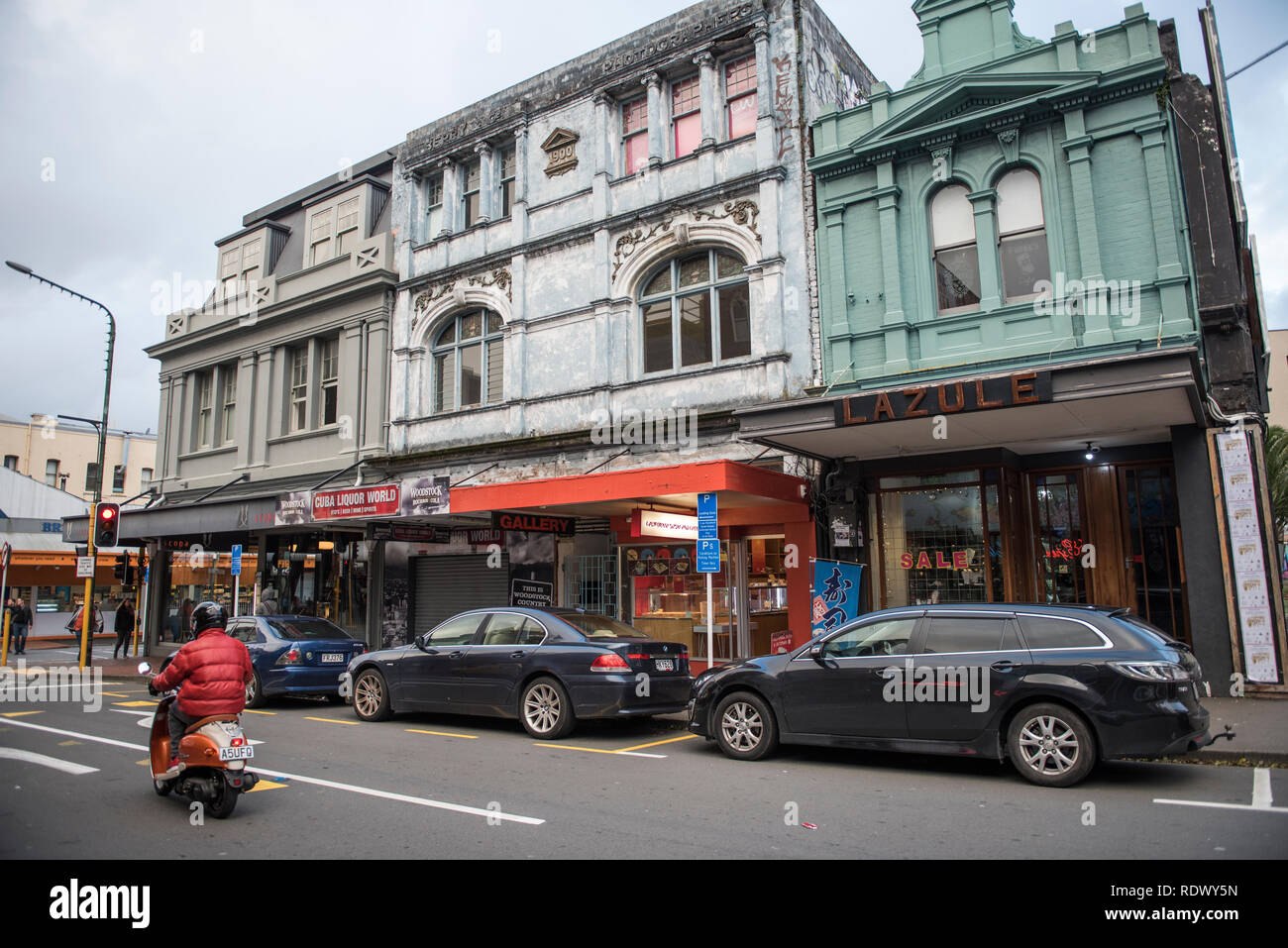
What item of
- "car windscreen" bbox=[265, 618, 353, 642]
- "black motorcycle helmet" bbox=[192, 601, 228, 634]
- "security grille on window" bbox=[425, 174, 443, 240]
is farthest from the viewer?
"security grille on window" bbox=[425, 174, 443, 240]

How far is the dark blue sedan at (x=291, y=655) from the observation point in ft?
45.0

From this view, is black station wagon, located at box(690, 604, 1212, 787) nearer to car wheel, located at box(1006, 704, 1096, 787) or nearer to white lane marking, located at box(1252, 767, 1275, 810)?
car wheel, located at box(1006, 704, 1096, 787)

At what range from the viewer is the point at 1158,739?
275 inches

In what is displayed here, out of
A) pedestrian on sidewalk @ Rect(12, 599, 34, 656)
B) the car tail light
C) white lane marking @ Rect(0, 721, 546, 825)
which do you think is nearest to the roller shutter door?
the car tail light

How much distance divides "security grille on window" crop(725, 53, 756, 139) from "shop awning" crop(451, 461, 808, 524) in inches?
264

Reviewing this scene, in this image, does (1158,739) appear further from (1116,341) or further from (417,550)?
(417,550)

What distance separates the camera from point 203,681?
6.69 m

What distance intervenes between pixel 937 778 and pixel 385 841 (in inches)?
187

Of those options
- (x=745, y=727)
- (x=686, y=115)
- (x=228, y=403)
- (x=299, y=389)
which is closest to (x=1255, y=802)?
(x=745, y=727)

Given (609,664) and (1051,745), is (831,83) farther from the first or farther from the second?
(1051,745)

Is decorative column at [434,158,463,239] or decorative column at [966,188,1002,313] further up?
decorative column at [434,158,463,239]

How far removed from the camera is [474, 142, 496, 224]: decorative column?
19969 mm

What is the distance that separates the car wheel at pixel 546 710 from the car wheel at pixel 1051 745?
4902mm

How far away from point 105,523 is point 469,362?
335 inches
